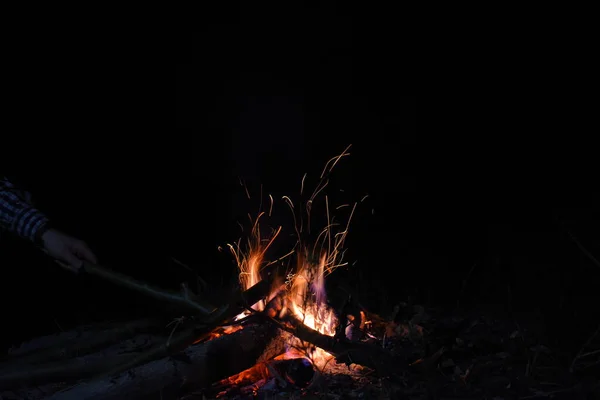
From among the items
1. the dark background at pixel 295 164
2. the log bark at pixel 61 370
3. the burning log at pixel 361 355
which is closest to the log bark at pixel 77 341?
the log bark at pixel 61 370

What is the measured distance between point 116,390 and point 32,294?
2938 millimetres

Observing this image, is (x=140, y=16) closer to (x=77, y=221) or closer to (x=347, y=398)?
(x=77, y=221)

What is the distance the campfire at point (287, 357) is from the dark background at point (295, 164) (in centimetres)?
119

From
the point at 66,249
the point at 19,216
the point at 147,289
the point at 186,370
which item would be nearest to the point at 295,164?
the point at 147,289

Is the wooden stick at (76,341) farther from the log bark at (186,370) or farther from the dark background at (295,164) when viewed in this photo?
the log bark at (186,370)

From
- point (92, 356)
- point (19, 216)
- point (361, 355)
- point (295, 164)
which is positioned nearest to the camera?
point (361, 355)

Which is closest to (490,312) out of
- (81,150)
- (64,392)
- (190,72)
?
(64,392)

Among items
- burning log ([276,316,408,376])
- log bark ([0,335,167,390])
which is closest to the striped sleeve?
log bark ([0,335,167,390])

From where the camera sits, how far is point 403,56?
6406 millimetres

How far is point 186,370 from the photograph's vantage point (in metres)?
3.11

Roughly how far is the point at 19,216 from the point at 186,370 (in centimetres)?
147

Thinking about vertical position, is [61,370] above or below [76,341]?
above

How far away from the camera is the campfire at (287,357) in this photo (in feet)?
10.3

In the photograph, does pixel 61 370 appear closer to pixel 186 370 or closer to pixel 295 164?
pixel 186 370
